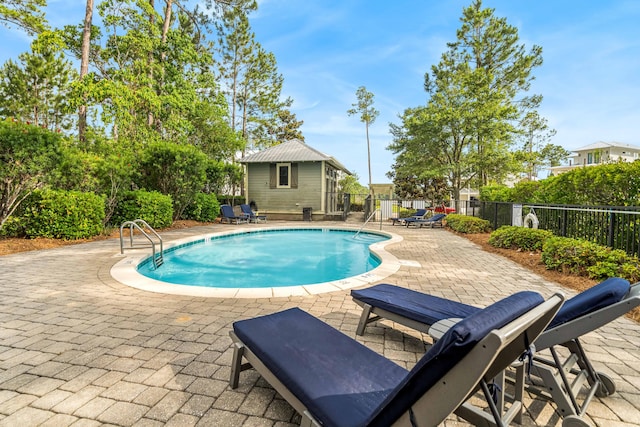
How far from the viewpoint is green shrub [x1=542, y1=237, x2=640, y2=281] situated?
4.47m

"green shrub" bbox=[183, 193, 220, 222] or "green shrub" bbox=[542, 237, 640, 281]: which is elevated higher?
"green shrub" bbox=[183, 193, 220, 222]

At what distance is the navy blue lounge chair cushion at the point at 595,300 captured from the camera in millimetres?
1752

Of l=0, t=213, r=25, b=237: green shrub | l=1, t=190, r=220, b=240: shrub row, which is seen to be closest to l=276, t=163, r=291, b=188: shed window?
l=1, t=190, r=220, b=240: shrub row

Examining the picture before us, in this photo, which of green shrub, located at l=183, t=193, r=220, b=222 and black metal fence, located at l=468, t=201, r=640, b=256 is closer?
black metal fence, located at l=468, t=201, r=640, b=256

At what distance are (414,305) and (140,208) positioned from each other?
10.7 meters

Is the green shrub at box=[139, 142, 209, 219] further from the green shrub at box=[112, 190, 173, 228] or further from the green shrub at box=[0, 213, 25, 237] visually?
the green shrub at box=[0, 213, 25, 237]

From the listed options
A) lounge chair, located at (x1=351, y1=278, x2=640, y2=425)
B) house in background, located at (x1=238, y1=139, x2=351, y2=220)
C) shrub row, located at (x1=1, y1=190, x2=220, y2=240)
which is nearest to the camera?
lounge chair, located at (x1=351, y1=278, x2=640, y2=425)

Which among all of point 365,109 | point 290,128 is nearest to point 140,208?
point 290,128

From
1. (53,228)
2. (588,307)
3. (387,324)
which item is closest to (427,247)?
(387,324)

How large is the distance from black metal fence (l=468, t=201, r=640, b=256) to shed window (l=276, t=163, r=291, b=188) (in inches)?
481

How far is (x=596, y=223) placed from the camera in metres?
5.79

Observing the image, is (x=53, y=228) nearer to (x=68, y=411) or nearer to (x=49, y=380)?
(x=49, y=380)

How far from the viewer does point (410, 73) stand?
2281cm

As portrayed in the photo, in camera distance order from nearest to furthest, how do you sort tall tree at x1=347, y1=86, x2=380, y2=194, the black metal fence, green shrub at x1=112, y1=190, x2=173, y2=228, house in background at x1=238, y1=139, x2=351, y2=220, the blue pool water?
the black metal fence, the blue pool water, green shrub at x1=112, y1=190, x2=173, y2=228, house in background at x1=238, y1=139, x2=351, y2=220, tall tree at x1=347, y1=86, x2=380, y2=194
